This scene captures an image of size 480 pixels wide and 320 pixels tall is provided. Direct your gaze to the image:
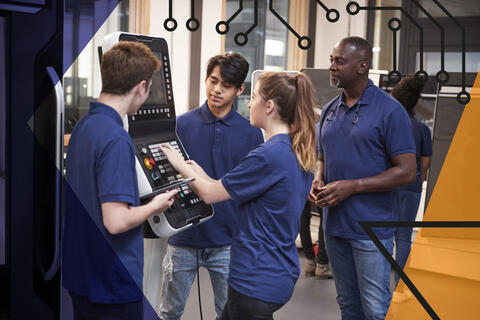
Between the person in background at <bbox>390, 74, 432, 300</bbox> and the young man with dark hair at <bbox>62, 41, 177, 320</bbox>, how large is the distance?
221 centimetres

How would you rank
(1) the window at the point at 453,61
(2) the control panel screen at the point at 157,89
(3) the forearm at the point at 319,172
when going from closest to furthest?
(2) the control panel screen at the point at 157,89 → (3) the forearm at the point at 319,172 → (1) the window at the point at 453,61

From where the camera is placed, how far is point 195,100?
16.1ft

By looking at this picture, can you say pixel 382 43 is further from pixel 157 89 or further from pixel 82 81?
pixel 157 89

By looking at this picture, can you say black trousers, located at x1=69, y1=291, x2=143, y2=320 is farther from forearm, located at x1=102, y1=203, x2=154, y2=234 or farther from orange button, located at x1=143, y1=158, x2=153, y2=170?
orange button, located at x1=143, y1=158, x2=153, y2=170

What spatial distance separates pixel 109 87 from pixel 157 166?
0.32 metres

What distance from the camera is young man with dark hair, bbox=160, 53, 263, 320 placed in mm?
2137

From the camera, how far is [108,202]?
1432 mm

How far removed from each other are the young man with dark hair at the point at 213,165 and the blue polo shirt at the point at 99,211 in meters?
0.59

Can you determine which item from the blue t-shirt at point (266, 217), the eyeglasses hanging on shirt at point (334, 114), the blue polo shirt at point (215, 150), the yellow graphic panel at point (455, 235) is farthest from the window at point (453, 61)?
the blue t-shirt at point (266, 217)

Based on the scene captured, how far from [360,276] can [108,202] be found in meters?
1.10

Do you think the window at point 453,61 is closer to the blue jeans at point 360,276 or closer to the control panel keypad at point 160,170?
the blue jeans at point 360,276

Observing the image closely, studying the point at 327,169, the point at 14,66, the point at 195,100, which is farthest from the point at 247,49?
the point at 14,66

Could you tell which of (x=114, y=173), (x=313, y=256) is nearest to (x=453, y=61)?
(x=313, y=256)

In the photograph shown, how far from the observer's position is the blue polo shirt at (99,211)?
143 centimetres
